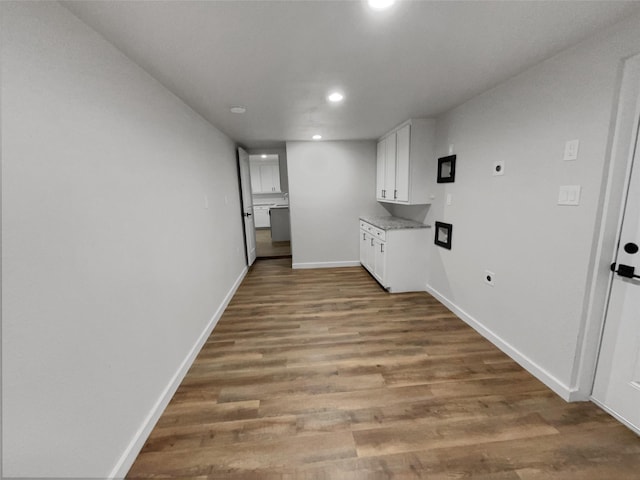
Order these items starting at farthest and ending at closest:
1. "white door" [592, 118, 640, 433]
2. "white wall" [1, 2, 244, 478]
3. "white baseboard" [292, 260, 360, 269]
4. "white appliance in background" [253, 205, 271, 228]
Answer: "white appliance in background" [253, 205, 271, 228]
"white baseboard" [292, 260, 360, 269]
"white door" [592, 118, 640, 433]
"white wall" [1, 2, 244, 478]

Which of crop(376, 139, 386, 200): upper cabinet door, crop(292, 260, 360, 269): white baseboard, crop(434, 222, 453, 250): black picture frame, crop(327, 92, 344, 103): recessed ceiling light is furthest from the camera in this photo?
crop(292, 260, 360, 269): white baseboard

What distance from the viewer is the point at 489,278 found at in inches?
93.5

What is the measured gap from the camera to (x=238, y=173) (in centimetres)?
429

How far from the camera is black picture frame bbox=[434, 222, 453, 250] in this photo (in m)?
2.99

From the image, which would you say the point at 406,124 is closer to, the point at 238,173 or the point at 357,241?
the point at 357,241

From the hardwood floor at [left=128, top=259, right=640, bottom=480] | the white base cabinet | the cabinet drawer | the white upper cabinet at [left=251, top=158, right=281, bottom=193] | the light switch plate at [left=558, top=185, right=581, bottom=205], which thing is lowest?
the hardwood floor at [left=128, top=259, right=640, bottom=480]

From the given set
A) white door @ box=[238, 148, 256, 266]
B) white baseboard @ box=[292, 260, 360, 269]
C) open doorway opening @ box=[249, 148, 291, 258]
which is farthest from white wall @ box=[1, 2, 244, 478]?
open doorway opening @ box=[249, 148, 291, 258]

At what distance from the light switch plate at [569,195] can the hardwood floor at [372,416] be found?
1.29 metres

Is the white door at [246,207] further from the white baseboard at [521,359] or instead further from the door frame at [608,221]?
the door frame at [608,221]

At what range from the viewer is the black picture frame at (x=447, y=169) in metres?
2.85

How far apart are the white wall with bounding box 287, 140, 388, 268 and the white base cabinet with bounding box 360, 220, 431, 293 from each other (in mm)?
1123

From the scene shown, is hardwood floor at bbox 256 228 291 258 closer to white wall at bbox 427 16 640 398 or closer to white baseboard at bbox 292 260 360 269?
white baseboard at bbox 292 260 360 269

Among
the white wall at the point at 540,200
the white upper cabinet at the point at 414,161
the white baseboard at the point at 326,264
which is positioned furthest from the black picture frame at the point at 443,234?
the white baseboard at the point at 326,264

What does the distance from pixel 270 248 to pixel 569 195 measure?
545cm
